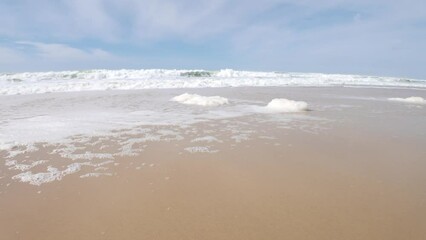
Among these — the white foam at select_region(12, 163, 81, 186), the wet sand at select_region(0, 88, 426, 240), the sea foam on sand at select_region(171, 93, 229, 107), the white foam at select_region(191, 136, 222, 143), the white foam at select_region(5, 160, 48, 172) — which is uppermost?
the sea foam on sand at select_region(171, 93, 229, 107)

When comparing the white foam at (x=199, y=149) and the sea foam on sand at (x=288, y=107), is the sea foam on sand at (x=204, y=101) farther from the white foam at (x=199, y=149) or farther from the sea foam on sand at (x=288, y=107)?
the white foam at (x=199, y=149)

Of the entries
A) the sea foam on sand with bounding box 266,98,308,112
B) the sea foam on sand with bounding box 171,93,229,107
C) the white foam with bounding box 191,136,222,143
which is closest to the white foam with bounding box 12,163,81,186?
the white foam with bounding box 191,136,222,143

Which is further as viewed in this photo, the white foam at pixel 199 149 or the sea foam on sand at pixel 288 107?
the sea foam on sand at pixel 288 107

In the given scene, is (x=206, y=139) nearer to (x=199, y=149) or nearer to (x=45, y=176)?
(x=199, y=149)

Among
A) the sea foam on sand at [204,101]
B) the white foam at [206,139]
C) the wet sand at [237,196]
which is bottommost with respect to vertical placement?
the wet sand at [237,196]

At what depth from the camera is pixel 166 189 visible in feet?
10.4

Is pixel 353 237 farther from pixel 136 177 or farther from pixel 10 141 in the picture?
pixel 10 141

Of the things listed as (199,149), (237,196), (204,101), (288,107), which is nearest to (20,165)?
(199,149)

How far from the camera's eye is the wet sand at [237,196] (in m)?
2.41

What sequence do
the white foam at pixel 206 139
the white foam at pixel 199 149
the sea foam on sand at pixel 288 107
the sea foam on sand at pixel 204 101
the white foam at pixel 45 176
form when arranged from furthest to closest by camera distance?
the sea foam on sand at pixel 204 101 → the sea foam on sand at pixel 288 107 → the white foam at pixel 206 139 → the white foam at pixel 199 149 → the white foam at pixel 45 176

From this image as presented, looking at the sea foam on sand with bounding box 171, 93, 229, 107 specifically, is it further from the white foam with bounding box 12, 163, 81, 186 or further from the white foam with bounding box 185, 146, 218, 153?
the white foam with bounding box 12, 163, 81, 186

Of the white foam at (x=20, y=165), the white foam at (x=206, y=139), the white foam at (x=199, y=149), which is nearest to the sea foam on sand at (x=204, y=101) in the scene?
the white foam at (x=206, y=139)

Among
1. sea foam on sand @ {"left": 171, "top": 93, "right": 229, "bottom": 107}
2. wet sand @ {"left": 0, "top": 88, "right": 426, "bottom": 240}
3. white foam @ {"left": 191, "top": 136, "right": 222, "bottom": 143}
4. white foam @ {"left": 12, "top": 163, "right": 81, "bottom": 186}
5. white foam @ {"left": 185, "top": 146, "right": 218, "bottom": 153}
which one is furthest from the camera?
sea foam on sand @ {"left": 171, "top": 93, "right": 229, "bottom": 107}

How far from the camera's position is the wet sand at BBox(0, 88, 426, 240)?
241 cm
